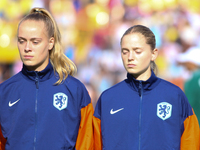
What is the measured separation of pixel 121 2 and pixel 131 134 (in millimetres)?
7254

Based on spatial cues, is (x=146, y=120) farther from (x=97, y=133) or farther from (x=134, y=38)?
(x=134, y=38)

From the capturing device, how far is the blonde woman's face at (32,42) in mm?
2783

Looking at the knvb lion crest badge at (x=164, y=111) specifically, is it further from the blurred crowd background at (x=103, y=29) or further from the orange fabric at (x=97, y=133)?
the blurred crowd background at (x=103, y=29)

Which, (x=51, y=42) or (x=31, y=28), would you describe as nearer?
(x=31, y=28)

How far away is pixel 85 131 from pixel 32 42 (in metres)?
0.89

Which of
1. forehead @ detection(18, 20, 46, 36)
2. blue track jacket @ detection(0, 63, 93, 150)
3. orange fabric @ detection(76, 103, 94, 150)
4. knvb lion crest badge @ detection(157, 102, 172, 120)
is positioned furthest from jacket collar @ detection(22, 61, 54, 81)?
knvb lion crest badge @ detection(157, 102, 172, 120)

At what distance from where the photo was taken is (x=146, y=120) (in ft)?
8.93

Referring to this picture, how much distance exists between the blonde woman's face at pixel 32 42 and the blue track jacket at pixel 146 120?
2.27 ft

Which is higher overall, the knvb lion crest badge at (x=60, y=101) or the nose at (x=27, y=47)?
the nose at (x=27, y=47)

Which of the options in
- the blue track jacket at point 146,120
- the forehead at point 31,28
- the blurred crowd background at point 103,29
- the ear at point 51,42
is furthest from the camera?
the blurred crowd background at point 103,29

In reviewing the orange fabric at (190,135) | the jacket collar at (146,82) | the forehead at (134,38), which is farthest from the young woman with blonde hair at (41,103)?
the orange fabric at (190,135)

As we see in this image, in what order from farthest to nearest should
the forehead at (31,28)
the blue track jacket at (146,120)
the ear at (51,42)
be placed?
1. the ear at (51,42)
2. the forehead at (31,28)
3. the blue track jacket at (146,120)

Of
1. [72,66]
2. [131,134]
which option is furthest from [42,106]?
[131,134]

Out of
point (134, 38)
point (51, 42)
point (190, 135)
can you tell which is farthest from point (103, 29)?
point (190, 135)
